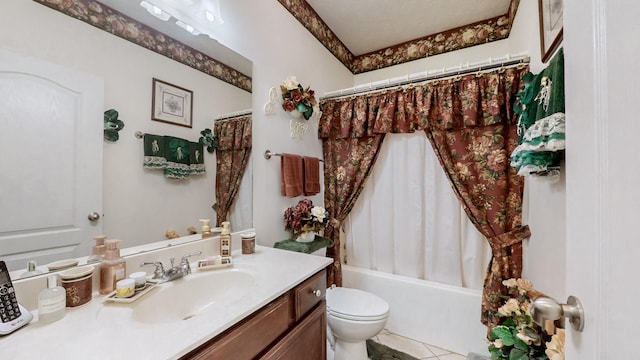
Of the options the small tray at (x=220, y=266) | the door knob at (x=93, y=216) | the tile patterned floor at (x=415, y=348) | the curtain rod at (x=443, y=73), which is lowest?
the tile patterned floor at (x=415, y=348)

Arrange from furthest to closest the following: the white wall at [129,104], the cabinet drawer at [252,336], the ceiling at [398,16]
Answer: the ceiling at [398,16], the white wall at [129,104], the cabinet drawer at [252,336]

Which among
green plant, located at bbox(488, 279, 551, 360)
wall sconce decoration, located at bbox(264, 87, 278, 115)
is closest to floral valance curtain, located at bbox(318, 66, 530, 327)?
green plant, located at bbox(488, 279, 551, 360)

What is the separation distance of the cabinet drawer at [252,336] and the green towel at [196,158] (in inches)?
30.5

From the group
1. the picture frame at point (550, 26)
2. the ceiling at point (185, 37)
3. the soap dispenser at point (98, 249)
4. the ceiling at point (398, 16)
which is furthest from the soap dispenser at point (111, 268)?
the ceiling at point (398, 16)

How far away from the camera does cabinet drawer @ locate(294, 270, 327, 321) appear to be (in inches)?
38.9

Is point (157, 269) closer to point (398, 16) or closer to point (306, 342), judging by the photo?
point (306, 342)

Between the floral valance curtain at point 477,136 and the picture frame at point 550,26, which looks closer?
the picture frame at point 550,26

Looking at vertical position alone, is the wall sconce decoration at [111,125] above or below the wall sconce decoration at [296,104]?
below

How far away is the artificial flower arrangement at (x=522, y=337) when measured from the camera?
2.89ft

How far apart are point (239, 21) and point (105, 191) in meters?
1.19

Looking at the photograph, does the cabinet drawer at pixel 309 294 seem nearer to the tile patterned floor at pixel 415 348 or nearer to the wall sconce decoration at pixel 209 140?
the wall sconce decoration at pixel 209 140

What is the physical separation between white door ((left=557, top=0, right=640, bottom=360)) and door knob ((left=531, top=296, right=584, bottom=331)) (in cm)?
1

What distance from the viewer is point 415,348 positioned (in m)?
1.79

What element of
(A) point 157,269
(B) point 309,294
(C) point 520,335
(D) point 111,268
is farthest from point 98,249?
(C) point 520,335
